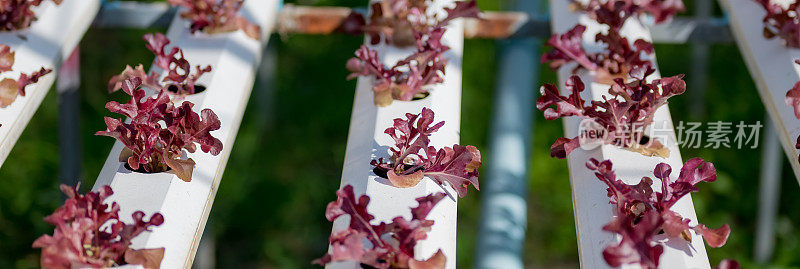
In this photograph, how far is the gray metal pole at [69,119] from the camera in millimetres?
2334

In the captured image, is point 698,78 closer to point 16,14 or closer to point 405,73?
point 405,73

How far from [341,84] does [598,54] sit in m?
2.28

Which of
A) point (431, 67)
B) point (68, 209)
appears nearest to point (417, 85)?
point (431, 67)

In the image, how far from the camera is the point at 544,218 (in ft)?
13.4

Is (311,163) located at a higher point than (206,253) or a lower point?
higher

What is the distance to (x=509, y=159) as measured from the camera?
2395 millimetres

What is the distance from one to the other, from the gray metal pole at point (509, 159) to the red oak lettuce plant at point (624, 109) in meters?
0.57

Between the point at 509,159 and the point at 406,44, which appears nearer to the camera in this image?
the point at 406,44

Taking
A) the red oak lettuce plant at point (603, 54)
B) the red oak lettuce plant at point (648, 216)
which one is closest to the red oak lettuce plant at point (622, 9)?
the red oak lettuce plant at point (603, 54)

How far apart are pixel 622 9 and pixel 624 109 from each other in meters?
0.47

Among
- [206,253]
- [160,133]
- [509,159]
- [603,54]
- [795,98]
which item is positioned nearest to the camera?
[160,133]

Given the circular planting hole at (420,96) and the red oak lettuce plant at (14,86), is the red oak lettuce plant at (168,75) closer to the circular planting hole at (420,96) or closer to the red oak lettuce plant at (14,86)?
the red oak lettuce plant at (14,86)

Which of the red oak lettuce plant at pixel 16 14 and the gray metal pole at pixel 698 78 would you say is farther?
the gray metal pole at pixel 698 78

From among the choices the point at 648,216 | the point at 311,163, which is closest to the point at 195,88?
the point at 648,216
